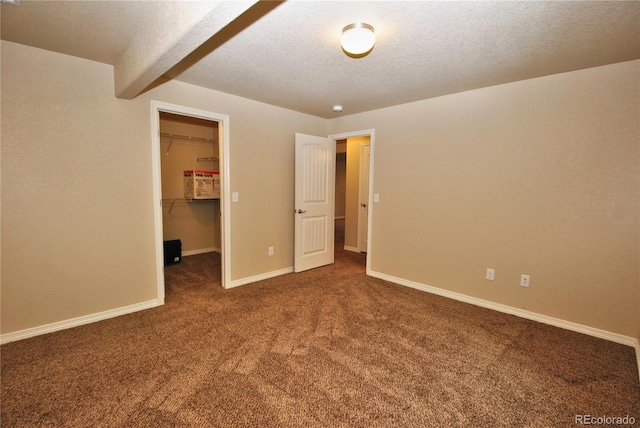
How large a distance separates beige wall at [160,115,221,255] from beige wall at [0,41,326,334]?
2246 mm

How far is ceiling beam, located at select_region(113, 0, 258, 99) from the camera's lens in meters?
1.31

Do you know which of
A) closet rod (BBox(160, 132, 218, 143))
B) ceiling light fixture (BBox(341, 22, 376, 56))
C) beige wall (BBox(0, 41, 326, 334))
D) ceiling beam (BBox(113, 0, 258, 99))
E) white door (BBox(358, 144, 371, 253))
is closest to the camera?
ceiling beam (BBox(113, 0, 258, 99))

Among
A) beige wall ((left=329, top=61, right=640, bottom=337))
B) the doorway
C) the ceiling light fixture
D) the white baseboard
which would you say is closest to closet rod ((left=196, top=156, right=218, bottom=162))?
the white baseboard

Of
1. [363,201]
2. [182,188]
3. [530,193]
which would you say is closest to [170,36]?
[530,193]

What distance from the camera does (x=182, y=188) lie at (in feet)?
16.8

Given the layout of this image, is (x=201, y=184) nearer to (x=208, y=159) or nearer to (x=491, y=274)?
A: (x=208, y=159)

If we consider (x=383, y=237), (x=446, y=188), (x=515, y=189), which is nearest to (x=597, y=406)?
(x=515, y=189)

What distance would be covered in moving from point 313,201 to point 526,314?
2.85m

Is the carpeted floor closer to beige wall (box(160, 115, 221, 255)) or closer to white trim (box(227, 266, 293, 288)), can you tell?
white trim (box(227, 266, 293, 288))

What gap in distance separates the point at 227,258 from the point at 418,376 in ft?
8.12

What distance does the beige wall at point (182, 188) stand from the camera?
4.93 metres

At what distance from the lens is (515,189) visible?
9.22ft

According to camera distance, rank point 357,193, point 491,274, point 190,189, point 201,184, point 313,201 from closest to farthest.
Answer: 1. point 491,274
2. point 313,201
3. point 201,184
4. point 190,189
5. point 357,193

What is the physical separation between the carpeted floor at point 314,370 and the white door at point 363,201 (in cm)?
255
